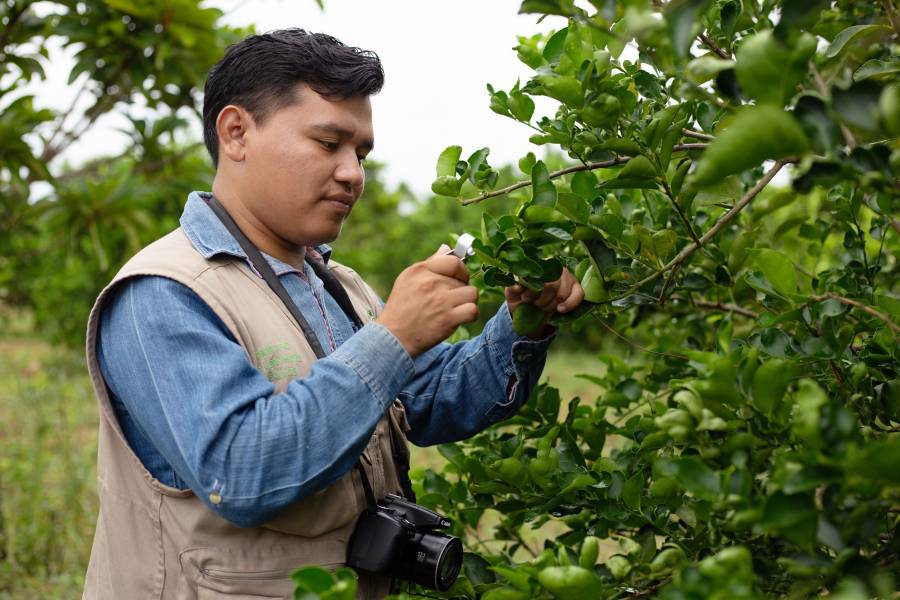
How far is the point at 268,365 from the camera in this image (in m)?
1.46

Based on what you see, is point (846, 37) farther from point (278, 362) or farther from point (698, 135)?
point (278, 362)

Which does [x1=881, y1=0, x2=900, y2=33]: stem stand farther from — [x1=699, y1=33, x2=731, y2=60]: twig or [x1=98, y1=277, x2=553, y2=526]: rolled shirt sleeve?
[x1=98, y1=277, x2=553, y2=526]: rolled shirt sleeve

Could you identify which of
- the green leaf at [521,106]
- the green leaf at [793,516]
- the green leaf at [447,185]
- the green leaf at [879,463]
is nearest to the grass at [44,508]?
the green leaf at [447,185]

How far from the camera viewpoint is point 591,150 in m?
1.32

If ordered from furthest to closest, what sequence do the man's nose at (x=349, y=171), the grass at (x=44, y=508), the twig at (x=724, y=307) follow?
the grass at (x=44, y=508), the twig at (x=724, y=307), the man's nose at (x=349, y=171)

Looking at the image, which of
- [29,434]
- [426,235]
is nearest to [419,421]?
[29,434]

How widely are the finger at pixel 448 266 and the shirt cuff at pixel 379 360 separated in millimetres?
139

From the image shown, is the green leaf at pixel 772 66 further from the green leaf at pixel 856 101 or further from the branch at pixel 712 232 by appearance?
the branch at pixel 712 232

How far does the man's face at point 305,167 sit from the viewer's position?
1.60m

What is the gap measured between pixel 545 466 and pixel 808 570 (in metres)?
0.56

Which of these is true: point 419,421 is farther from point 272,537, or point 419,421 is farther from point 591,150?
point 591,150

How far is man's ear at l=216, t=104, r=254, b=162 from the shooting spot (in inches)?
65.6

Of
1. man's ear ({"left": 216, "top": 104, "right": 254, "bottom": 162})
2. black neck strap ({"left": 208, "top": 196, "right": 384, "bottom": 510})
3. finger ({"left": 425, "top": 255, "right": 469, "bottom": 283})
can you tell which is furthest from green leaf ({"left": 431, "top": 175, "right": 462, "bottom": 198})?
man's ear ({"left": 216, "top": 104, "right": 254, "bottom": 162})

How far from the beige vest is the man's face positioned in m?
0.14
